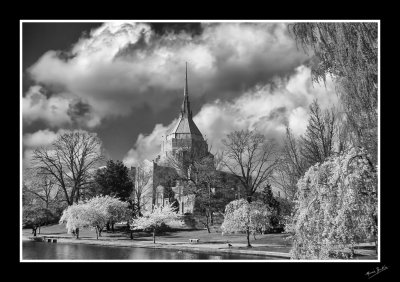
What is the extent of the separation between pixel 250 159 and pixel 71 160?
31.3 feet

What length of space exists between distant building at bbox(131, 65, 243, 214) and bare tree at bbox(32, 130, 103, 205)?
15.2 feet

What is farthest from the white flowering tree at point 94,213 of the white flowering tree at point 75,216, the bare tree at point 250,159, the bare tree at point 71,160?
the bare tree at point 250,159

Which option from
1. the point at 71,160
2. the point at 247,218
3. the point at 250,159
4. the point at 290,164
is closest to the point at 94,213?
the point at 71,160

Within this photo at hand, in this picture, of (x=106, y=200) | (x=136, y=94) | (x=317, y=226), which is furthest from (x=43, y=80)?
(x=106, y=200)

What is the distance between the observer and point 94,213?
831 inches

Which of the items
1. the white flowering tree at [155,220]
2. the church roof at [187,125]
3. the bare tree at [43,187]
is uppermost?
the church roof at [187,125]

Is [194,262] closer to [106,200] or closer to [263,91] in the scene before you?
[263,91]

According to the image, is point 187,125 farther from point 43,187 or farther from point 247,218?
point 43,187

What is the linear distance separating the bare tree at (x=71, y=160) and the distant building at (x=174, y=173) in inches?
183

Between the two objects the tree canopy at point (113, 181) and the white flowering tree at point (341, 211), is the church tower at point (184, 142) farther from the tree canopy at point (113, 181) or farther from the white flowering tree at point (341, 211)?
the white flowering tree at point (341, 211)

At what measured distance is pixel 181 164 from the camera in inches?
1093

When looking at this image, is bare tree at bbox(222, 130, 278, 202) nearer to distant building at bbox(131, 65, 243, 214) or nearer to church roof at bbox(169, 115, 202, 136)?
distant building at bbox(131, 65, 243, 214)

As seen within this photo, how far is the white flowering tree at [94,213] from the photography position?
20.6m

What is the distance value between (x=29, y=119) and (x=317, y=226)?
24.7ft
